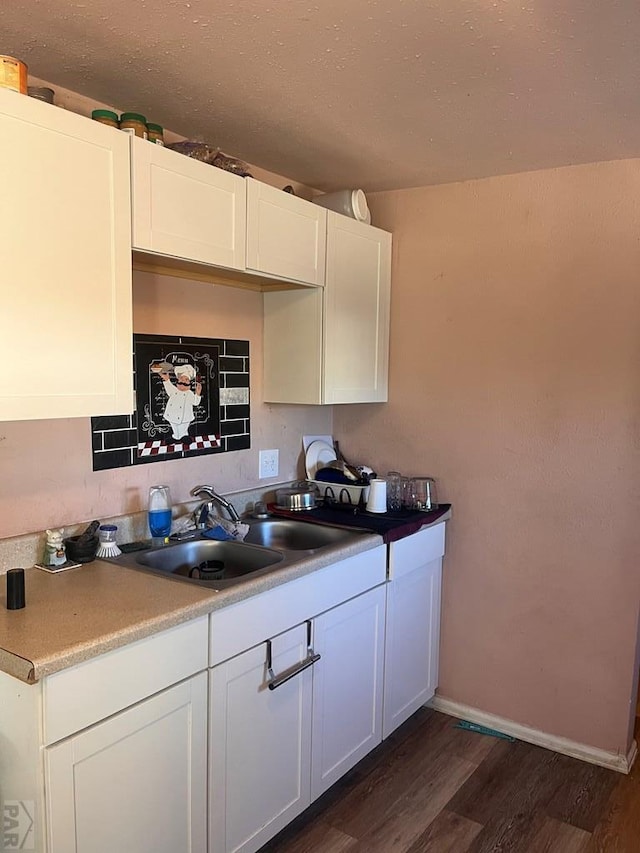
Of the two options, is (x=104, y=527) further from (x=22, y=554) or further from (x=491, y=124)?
(x=491, y=124)

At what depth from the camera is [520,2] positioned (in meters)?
1.38

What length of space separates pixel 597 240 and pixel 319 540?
154 cm

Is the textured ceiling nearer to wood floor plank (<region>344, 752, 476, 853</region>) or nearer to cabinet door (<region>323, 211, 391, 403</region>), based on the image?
cabinet door (<region>323, 211, 391, 403</region>)

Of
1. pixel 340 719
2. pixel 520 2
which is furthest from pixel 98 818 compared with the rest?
pixel 520 2

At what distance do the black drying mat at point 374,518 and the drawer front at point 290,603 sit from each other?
80mm

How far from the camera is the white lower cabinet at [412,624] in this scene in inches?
97.3

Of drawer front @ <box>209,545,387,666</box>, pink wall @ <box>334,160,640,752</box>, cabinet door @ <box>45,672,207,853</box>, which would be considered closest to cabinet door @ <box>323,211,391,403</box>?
pink wall @ <box>334,160,640,752</box>

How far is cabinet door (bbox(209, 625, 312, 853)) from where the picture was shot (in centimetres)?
174

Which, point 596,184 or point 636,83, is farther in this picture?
point 596,184

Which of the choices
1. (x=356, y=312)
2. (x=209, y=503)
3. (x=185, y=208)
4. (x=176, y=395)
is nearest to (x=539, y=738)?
(x=209, y=503)

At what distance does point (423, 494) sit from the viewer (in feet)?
8.97

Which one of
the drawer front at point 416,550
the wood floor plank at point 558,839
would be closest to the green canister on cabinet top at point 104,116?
the drawer front at point 416,550

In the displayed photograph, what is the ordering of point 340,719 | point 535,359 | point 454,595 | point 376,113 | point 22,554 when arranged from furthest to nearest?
Answer: 1. point 454,595
2. point 535,359
3. point 340,719
4. point 376,113
5. point 22,554

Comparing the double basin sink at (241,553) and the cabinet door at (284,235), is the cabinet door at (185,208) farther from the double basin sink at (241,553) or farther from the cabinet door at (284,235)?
the double basin sink at (241,553)
